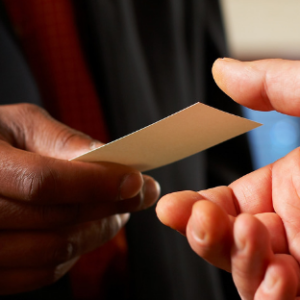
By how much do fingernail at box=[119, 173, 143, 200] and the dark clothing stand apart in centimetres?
24

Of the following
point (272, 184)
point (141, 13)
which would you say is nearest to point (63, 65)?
point (141, 13)

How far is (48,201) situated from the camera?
39 centimetres

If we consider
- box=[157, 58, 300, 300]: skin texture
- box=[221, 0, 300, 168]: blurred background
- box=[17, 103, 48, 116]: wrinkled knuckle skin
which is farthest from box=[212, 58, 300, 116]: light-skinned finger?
box=[221, 0, 300, 168]: blurred background

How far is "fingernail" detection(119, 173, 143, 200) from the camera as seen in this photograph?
0.41m

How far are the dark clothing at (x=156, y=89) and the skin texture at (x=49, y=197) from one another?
5.5 inches

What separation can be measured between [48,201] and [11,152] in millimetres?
71

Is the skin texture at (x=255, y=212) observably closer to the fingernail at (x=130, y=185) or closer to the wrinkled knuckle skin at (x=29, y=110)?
the fingernail at (x=130, y=185)

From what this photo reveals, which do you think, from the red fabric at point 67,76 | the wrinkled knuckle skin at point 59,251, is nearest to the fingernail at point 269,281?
the wrinkled knuckle skin at point 59,251

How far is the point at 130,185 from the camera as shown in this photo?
0.42m

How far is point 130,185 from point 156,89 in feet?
1.27

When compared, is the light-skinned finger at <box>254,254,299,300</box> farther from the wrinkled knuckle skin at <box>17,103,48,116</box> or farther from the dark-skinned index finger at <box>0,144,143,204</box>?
the wrinkled knuckle skin at <box>17,103,48,116</box>

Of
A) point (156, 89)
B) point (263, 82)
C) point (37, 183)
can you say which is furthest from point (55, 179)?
point (156, 89)

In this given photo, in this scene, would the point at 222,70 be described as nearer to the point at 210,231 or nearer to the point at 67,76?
the point at 210,231

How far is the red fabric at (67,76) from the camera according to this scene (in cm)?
63
